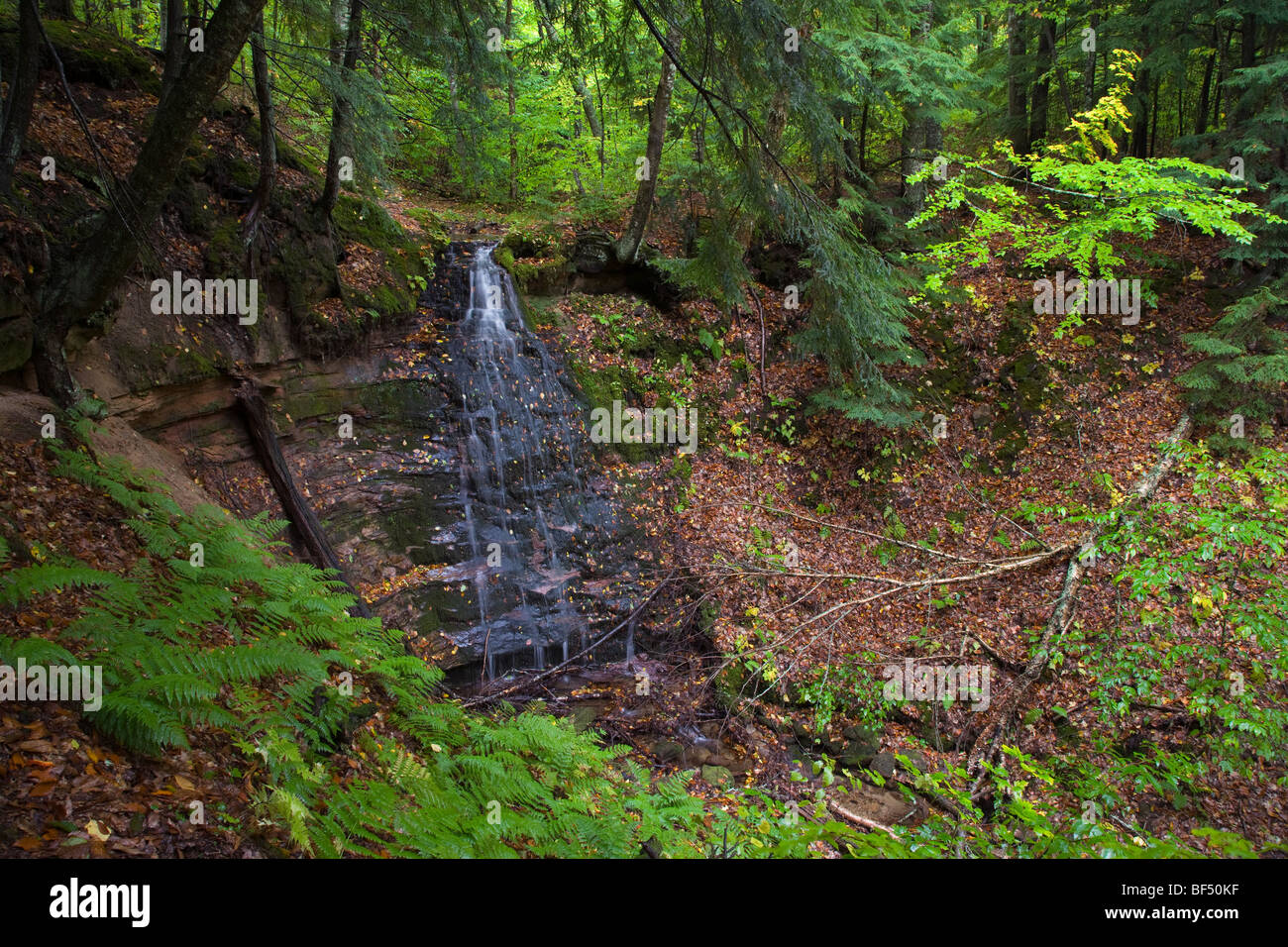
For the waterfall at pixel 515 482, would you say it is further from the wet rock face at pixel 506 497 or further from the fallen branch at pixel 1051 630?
the fallen branch at pixel 1051 630

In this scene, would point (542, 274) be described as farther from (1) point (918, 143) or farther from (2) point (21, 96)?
(1) point (918, 143)

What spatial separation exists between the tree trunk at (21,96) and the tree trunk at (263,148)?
7.17ft

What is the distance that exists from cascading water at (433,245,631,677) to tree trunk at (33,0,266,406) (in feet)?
15.6

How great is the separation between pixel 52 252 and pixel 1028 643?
1225 centimetres

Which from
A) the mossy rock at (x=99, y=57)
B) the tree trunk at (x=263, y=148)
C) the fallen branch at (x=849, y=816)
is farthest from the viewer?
the mossy rock at (x=99, y=57)

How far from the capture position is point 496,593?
8805mm

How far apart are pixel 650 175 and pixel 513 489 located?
704cm

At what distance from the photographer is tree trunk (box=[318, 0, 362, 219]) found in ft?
24.4

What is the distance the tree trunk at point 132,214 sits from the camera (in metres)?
4.64

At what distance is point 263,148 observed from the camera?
25.7 ft

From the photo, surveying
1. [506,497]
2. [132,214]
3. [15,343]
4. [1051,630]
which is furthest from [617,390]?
[15,343]

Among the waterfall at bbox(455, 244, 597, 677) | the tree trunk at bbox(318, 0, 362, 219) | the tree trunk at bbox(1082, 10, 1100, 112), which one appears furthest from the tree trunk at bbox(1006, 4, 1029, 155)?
the tree trunk at bbox(318, 0, 362, 219)

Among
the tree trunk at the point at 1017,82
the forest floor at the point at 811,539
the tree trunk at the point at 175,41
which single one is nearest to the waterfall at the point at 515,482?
the forest floor at the point at 811,539
